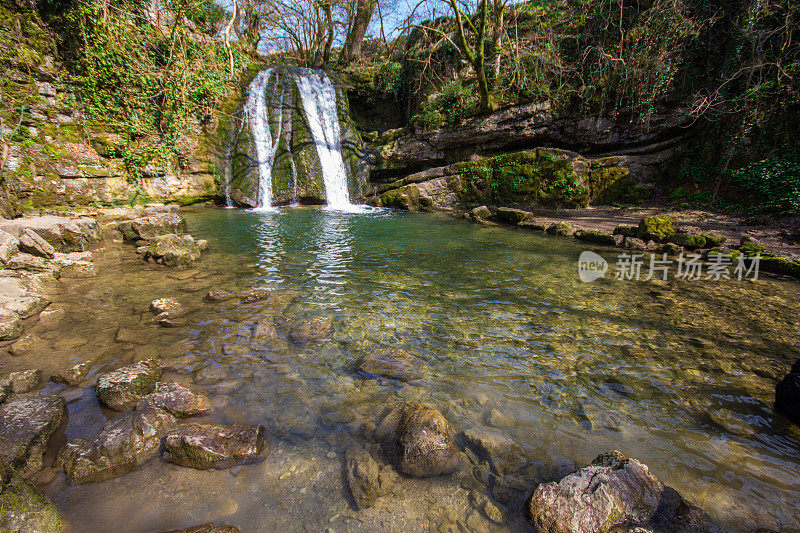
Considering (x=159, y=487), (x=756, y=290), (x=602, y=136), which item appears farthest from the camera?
(x=602, y=136)

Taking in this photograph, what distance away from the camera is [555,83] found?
14.0 metres

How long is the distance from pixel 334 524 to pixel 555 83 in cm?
1727

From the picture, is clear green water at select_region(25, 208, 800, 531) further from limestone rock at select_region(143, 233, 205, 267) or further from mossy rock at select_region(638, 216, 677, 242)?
mossy rock at select_region(638, 216, 677, 242)

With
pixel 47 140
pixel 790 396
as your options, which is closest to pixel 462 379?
pixel 790 396

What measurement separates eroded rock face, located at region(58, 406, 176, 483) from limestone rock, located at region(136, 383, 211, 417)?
12 cm

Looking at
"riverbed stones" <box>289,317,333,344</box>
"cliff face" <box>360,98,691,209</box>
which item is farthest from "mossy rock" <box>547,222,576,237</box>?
"riverbed stones" <box>289,317,333,344</box>

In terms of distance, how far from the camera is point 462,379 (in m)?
2.91

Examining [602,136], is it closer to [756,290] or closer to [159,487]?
[756,290]

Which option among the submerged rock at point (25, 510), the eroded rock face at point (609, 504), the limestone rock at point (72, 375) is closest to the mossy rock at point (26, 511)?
the submerged rock at point (25, 510)

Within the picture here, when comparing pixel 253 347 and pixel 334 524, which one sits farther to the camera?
pixel 253 347

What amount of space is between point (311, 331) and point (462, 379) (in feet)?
5.94

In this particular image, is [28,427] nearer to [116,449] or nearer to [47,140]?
[116,449]

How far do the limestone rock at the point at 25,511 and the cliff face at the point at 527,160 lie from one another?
42.1 ft

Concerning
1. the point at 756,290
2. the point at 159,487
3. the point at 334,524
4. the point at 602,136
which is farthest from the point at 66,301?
the point at 602,136
